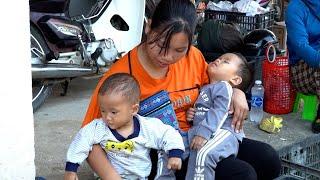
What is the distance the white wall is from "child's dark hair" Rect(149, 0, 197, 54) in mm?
580

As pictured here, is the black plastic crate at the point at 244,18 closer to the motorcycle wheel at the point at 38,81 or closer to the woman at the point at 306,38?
the woman at the point at 306,38

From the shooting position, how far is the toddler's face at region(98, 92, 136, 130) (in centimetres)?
250

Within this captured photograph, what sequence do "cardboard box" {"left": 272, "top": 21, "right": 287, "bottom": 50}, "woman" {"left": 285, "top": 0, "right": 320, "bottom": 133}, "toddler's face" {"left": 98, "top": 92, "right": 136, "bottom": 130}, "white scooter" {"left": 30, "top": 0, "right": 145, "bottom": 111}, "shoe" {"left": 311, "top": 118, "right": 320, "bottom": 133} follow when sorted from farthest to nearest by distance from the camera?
"cardboard box" {"left": 272, "top": 21, "right": 287, "bottom": 50} < "white scooter" {"left": 30, "top": 0, "right": 145, "bottom": 111} < "shoe" {"left": 311, "top": 118, "right": 320, "bottom": 133} < "woman" {"left": 285, "top": 0, "right": 320, "bottom": 133} < "toddler's face" {"left": 98, "top": 92, "right": 136, "bottom": 130}

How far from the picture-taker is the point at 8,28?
259cm

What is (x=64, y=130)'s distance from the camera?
14.7 feet

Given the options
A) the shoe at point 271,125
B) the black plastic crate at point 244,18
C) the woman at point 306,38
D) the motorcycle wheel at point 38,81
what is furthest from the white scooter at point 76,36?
the woman at point 306,38

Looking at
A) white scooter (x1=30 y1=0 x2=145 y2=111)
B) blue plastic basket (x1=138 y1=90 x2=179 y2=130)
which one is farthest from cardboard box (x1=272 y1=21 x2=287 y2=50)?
blue plastic basket (x1=138 y1=90 x2=179 y2=130)

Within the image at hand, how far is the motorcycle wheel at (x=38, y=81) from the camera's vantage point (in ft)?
16.3

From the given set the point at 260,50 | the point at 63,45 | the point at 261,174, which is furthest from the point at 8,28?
the point at 260,50

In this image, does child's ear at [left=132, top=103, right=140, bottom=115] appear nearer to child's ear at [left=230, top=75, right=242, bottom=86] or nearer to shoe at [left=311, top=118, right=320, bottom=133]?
child's ear at [left=230, top=75, right=242, bottom=86]

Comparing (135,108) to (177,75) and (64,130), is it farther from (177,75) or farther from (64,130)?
(64,130)

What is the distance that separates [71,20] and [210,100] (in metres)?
2.70

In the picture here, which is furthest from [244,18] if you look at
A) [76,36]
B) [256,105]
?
[76,36]

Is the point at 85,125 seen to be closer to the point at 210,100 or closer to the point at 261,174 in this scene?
the point at 210,100
